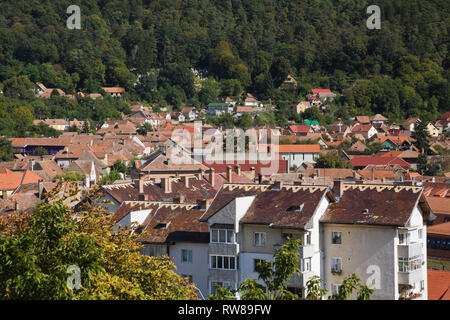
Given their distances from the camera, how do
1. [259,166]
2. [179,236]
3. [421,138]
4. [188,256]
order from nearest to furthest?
[188,256], [179,236], [259,166], [421,138]

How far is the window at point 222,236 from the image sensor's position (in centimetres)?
1780

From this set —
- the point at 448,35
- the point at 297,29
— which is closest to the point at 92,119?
the point at 297,29

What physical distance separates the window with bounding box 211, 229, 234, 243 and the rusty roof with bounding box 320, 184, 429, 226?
1.93m

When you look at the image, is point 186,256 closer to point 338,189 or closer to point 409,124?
point 338,189

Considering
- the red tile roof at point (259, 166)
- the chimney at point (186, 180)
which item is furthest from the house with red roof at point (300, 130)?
the chimney at point (186, 180)

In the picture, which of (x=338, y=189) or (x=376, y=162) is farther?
Result: (x=376, y=162)

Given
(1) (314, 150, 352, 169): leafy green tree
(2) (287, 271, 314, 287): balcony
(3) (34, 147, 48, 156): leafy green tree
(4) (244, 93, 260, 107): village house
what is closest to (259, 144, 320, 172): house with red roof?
(1) (314, 150, 352, 169): leafy green tree

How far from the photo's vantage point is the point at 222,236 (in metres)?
17.9

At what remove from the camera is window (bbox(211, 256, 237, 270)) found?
1769 cm

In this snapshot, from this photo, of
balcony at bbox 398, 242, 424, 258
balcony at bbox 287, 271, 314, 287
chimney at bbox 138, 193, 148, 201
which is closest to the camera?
balcony at bbox 287, 271, 314, 287

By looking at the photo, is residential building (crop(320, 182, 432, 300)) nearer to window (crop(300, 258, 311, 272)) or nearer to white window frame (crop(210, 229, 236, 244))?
window (crop(300, 258, 311, 272))

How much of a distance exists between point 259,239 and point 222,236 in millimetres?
800
